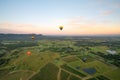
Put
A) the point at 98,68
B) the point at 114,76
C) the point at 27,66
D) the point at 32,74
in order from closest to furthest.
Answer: the point at 114,76, the point at 32,74, the point at 98,68, the point at 27,66

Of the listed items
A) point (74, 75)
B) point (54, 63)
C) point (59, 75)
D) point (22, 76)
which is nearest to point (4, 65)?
point (22, 76)

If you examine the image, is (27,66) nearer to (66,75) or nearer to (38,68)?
(38,68)

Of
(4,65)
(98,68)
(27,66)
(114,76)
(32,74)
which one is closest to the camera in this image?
(114,76)

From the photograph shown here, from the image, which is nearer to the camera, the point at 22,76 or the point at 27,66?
the point at 22,76

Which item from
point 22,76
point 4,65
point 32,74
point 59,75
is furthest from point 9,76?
point 59,75

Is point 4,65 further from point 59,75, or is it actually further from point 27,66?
point 59,75

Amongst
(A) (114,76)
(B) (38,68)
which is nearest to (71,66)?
(B) (38,68)

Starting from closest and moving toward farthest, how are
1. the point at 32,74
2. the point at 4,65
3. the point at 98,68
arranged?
the point at 32,74
the point at 98,68
the point at 4,65

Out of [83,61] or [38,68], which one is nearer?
[38,68]
